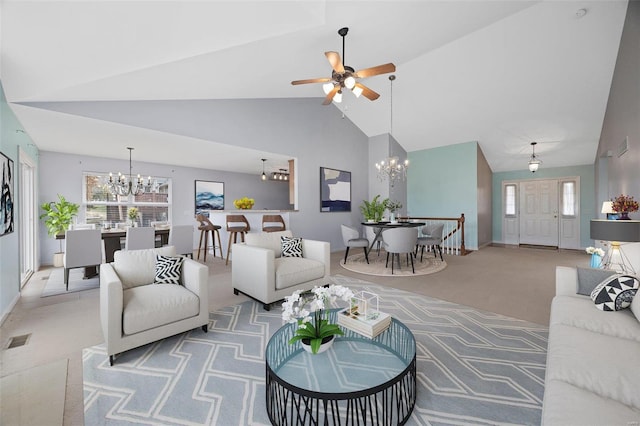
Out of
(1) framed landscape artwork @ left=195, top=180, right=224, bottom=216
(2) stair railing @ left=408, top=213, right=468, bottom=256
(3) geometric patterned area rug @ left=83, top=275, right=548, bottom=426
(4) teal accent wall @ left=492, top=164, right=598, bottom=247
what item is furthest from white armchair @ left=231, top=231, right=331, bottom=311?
(4) teal accent wall @ left=492, top=164, right=598, bottom=247

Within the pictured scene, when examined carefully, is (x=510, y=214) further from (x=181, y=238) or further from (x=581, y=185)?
(x=181, y=238)

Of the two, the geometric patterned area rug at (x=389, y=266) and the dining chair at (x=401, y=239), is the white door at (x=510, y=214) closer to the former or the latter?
the geometric patterned area rug at (x=389, y=266)

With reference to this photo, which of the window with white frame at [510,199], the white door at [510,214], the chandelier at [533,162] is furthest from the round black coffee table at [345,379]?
the window with white frame at [510,199]

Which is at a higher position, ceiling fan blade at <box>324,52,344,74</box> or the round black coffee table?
ceiling fan blade at <box>324,52,344,74</box>

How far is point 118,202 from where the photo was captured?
245 inches

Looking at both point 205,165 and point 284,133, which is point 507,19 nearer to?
point 284,133

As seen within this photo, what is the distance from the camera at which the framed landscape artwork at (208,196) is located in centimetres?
731

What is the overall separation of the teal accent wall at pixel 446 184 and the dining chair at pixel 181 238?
5.91m

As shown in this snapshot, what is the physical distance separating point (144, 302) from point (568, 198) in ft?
32.4

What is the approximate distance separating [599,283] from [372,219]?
4.23 metres

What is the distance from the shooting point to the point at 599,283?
2.12 meters

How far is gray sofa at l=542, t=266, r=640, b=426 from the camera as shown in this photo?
0.96m

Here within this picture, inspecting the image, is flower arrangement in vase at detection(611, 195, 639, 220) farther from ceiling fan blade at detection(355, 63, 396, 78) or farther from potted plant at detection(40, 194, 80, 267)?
potted plant at detection(40, 194, 80, 267)

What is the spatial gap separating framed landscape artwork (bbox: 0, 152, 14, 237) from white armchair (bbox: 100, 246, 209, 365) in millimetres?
1442
